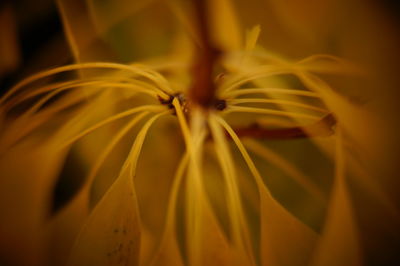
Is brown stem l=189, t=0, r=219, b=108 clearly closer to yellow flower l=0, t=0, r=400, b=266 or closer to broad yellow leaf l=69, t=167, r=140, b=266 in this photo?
yellow flower l=0, t=0, r=400, b=266

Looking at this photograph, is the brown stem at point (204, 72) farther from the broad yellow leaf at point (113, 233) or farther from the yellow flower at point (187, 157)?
the broad yellow leaf at point (113, 233)

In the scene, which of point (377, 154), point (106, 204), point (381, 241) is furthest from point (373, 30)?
point (106, 204)

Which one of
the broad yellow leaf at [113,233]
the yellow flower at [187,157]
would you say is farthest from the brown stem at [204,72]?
the broad yellow leaf at [113,233]

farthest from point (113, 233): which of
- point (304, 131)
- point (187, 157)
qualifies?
point (304, 131)

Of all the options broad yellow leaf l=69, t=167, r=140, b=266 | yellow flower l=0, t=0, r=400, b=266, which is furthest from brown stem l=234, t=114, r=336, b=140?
broad yellow leaf l=69, t=167, r=140, b=266

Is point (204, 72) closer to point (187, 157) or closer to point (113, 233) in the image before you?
point (187, 157)

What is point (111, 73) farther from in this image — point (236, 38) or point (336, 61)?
point (336, 61)

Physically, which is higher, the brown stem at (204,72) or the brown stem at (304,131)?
the brown stem at (204,72)
